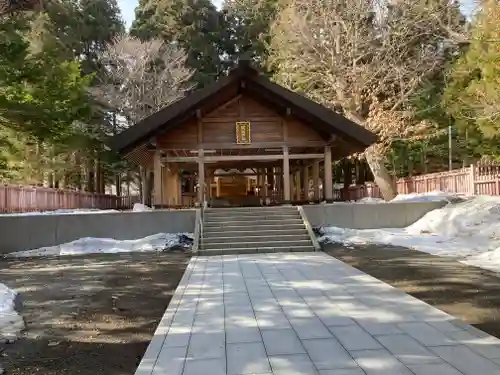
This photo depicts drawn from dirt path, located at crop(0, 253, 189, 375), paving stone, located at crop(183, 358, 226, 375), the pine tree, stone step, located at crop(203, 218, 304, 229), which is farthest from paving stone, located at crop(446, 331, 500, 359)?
stone step, located at crop(203, 218, 304, 229)

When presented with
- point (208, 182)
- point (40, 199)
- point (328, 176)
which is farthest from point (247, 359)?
point (208, 182)

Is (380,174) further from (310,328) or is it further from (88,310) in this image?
(310,328)

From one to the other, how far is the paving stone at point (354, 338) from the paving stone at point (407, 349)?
0.10 metres

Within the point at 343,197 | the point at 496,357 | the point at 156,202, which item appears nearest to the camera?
the point at 496,357

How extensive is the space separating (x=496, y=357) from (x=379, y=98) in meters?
19.4

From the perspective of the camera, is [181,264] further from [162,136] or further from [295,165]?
[295,165]

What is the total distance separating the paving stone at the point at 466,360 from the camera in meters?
3.38

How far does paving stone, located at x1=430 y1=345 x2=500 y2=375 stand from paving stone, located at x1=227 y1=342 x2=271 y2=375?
1.40 m

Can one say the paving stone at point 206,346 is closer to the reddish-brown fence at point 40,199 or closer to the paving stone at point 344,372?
the paving stone at point 344,372

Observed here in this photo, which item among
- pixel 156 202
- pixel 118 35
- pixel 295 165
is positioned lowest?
pixel 156 202

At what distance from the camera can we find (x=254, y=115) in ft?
53.0

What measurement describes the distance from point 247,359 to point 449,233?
10252mm

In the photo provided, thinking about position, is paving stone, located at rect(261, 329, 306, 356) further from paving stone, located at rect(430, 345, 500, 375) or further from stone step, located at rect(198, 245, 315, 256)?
stone step, located at rect(198, 245, 315, 256)

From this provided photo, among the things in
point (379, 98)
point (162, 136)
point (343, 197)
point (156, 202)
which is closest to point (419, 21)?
point (379, 98)
